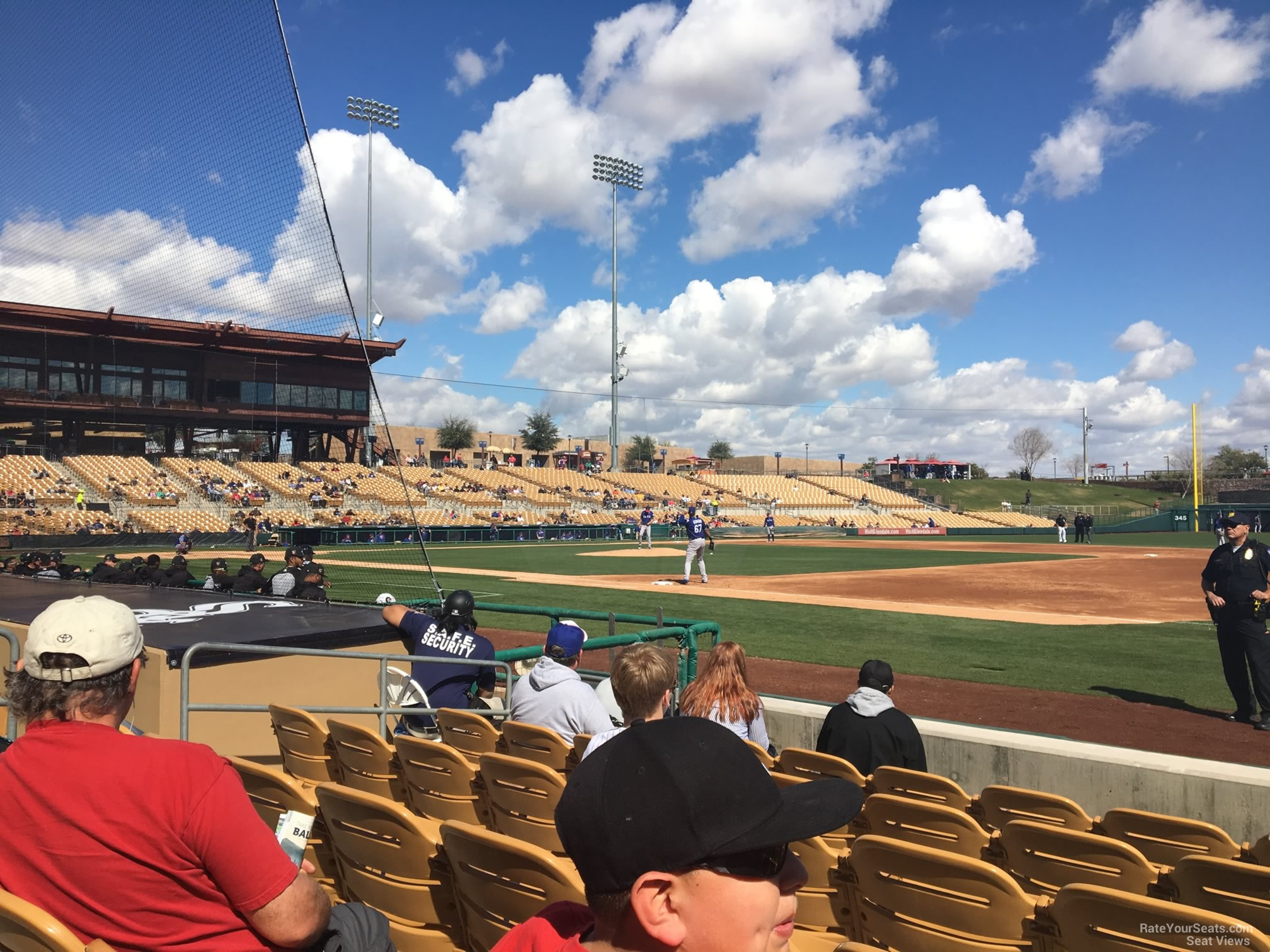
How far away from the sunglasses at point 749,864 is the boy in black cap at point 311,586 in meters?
9.17

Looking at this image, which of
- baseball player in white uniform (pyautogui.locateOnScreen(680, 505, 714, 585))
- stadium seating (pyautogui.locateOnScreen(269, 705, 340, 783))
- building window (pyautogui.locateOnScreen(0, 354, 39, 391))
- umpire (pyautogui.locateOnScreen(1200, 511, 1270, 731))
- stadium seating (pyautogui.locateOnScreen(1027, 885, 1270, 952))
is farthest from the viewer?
baseball player in white uniform (pyautogui.locateOnScreen(680, 505, 714, 585))

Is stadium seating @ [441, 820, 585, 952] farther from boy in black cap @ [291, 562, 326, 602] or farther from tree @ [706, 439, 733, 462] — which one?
tree @ [706, 439, 733, 462]

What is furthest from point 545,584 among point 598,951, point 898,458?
point 898,458

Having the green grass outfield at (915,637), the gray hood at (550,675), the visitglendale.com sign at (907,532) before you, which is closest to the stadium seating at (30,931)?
the gray hood at (550,675)

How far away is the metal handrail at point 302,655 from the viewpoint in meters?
4.32

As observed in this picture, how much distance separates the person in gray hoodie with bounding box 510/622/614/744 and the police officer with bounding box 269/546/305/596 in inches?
232

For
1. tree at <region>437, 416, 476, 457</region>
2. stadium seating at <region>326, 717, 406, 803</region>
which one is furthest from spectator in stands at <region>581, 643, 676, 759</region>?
tree at <region>437, 416, 476, 457</region>

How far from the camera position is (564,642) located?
563cm

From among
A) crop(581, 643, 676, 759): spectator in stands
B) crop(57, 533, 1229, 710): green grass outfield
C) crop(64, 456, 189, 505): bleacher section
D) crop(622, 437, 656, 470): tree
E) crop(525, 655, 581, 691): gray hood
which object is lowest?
crop(57, 533, 1229, 710): green grass outfield

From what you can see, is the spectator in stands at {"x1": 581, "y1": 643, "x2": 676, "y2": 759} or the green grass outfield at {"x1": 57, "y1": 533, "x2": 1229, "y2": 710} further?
the green grass outfield at {"x1": 57, "y1": 533, "x2": 1229, "y2": 710}

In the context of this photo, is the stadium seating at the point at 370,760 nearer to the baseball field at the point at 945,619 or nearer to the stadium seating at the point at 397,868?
the stadium seating at the point at 397,868

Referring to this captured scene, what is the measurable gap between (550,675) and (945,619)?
13.5 m

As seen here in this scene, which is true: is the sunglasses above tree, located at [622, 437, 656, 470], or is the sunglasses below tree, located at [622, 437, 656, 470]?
below

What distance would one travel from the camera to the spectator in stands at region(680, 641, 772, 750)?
5500 millimetres
